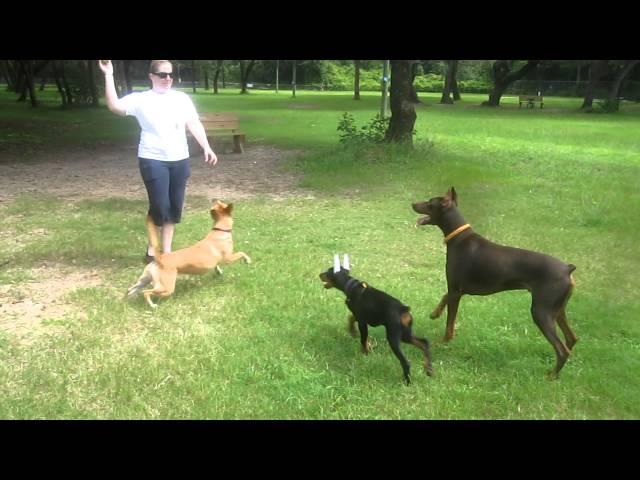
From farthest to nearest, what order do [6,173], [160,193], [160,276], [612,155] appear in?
[612,155] → [6,173] → [160,193] → [160,276]

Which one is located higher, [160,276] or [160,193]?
[160,193]

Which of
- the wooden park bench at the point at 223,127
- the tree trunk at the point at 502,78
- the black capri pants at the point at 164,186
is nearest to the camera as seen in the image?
the black capri pants at the point at 164,186

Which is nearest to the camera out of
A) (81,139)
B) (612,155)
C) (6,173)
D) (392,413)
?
(392,413)

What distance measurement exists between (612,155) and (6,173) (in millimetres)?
13536

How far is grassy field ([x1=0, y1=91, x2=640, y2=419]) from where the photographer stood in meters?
3.65

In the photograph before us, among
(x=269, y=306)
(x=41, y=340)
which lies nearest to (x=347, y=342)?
(x=269, y=306)

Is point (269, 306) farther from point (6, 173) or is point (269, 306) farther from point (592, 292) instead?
point (6, 173)

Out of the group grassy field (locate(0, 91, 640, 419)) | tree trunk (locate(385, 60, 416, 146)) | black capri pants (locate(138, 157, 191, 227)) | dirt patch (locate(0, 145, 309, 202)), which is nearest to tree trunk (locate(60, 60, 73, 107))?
dirt patch (locate(0, 145, 309, 202))

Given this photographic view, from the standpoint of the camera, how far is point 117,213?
332 inches

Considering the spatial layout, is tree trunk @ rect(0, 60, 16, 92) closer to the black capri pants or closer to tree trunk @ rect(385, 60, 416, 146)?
Result: tree trunk @ rect(385, 60, 416, 146)

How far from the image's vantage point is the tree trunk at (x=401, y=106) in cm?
1315

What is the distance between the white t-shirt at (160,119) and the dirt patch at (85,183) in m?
1.46

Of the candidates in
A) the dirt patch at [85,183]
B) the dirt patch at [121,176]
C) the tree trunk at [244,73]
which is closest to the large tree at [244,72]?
the tree trunk at [244,73]

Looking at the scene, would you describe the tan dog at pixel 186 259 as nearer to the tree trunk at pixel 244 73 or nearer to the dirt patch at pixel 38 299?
the dirt patch at pixel 38 299
